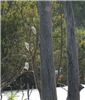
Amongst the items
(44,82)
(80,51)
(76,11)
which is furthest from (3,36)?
(76,11)

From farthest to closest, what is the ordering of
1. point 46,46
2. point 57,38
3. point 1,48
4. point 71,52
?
point 57,38 → point 1,48 → point 71,52 → point 46,46

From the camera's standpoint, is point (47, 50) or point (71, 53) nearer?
point (47, 50)

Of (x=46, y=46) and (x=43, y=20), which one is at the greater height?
(x=43, y=20)

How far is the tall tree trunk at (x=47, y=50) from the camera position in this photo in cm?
492

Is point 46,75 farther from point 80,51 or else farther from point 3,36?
point 80,51

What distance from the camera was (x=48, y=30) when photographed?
494cm

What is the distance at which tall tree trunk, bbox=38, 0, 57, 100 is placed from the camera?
4918 millimetres

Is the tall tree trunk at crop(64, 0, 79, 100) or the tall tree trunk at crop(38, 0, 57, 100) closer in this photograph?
the tall tree trunk at crop(38, 0, 57, 100)

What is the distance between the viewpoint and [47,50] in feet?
16.2

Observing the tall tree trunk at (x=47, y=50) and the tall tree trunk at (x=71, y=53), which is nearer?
the tall tree trunk at (x=47, y=50)

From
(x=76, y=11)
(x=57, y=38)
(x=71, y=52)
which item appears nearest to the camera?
(x=71, y=52)

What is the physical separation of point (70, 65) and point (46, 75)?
3.69 m

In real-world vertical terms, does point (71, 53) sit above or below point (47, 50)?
below

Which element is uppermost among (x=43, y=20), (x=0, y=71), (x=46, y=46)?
(x=43, y=20)
